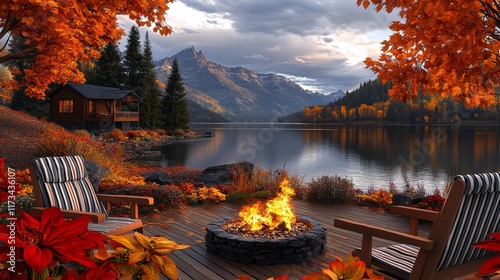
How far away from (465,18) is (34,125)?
27.5 m

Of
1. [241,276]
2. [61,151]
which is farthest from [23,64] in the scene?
[241,276]

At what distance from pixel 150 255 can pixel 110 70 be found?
159 ft

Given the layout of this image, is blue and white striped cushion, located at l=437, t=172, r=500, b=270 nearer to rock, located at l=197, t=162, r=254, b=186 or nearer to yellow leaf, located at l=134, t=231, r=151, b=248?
yellow leaf, located at l=134, t=231, r=151, b=248

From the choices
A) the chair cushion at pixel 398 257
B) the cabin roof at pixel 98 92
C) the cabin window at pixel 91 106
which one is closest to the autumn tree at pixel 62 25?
the chair cushion at pixel 398 257

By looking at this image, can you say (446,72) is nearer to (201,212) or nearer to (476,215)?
(476,215)

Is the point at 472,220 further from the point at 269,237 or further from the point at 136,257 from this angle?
the point at 136,257

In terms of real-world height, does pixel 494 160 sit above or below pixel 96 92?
below

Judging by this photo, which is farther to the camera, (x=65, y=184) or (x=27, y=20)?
(x=27, y=20)

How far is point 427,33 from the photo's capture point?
15.0 feet

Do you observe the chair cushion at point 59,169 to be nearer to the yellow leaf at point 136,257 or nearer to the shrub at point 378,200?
the yellow leaf at point 136,257

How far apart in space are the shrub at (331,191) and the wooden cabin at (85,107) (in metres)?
34.5

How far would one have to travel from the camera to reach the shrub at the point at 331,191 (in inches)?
358

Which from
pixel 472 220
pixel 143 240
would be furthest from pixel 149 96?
pixel 143 240

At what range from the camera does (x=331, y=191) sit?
908 cm
